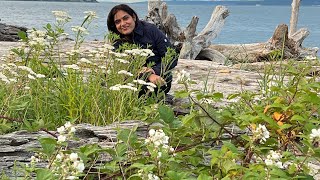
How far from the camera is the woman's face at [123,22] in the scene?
6766 millimetres

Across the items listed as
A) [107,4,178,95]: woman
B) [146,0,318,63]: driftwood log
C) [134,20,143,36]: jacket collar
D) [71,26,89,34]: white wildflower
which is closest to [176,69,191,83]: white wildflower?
[71,26,89,34]: white wildflower

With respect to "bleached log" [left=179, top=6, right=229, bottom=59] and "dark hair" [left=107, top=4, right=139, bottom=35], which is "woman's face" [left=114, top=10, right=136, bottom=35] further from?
"bleached log" [left=179, top=6, right=229, bottom=59]

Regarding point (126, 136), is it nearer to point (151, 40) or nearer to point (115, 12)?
point (115, 12)

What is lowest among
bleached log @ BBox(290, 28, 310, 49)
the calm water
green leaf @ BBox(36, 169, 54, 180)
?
the calm water

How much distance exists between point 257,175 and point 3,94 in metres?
2.77

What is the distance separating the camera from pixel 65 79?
504 cm

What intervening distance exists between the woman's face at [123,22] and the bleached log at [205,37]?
590 cm

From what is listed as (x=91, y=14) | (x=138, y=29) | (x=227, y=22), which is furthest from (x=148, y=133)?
(x=227, y=22)

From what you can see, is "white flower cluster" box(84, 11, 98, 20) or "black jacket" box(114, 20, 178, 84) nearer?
"white flower cluster" box(84, 11, 98, 20)

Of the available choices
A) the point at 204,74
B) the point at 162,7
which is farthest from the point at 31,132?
the point at 162,7

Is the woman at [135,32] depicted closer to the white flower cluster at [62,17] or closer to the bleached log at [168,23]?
the white flower cluster at [62,17]

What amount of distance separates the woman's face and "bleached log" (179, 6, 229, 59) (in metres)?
5.90

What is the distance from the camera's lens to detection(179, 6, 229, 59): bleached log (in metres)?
12.8

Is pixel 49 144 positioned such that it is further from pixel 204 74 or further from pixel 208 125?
pixel 204 74
